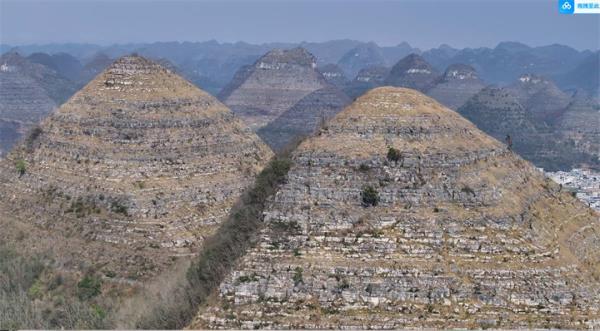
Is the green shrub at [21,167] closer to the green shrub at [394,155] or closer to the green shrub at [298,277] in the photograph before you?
the green shrub at [298,277]

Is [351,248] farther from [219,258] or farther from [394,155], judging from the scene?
[219,258]

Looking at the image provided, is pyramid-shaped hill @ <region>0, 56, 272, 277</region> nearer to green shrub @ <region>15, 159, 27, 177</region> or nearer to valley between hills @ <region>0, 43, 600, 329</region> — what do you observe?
green shrub @ <region>15, 159, 27, 177</region>

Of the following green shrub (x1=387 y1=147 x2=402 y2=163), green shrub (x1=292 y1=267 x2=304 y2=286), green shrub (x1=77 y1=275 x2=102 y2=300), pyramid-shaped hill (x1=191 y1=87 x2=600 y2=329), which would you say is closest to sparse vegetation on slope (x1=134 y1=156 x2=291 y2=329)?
pyramid-shaped hill (x1=191 y1=87 x2=600 y2=329)

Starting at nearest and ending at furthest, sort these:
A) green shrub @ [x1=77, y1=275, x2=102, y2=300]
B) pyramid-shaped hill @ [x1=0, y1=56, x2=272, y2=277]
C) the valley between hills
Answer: the valley between hills < green shrub @ [x1=77, y1=275, x2=102, y2=300] < pyramid-shaped hill @ [x1=0, y1=56, x2=272, y2=277]

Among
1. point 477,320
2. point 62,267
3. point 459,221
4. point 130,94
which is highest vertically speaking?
Answer: point 130,94

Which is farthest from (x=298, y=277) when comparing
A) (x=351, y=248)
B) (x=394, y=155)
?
(x=394, y=155)

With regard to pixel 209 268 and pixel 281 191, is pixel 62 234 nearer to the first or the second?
pixel 209 268

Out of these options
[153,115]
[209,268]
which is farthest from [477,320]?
[153,115]

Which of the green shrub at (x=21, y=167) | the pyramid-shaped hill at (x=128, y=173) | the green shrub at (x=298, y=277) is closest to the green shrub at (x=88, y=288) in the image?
the pyramid-shaped hill at (x=128, y=173)
